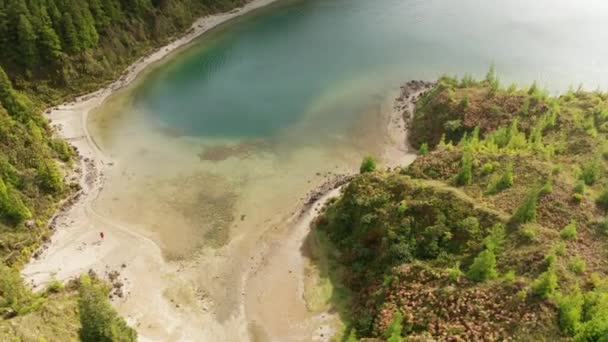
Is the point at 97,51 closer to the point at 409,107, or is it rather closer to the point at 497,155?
the point at 409,107

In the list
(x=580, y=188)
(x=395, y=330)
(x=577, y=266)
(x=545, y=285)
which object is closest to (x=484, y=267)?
(x=545, y=285)

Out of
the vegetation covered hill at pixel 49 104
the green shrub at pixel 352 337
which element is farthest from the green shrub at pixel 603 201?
the vegetation covered hill at pixel 49 104

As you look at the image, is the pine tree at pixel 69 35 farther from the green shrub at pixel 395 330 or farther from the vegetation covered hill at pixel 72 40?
the green shrub at pixel 395 330

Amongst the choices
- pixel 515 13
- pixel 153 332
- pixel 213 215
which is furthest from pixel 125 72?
pixel 515 13

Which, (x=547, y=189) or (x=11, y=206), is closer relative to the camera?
(x=547, y=189)

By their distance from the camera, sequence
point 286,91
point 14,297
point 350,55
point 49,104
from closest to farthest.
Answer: point 14,297
point 49,104
point 286,91
point 350,55

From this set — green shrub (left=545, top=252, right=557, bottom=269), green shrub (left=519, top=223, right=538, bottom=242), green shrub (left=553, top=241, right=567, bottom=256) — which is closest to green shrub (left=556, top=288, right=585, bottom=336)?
green shrub (left=545, top=252, right=557, bottom=269)

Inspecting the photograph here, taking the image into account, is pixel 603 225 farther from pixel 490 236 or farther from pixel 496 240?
pixel 490 236

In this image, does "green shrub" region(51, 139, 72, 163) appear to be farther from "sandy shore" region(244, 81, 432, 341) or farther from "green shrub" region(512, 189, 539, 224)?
"green shrub" region(512, 189, 539, 224)
